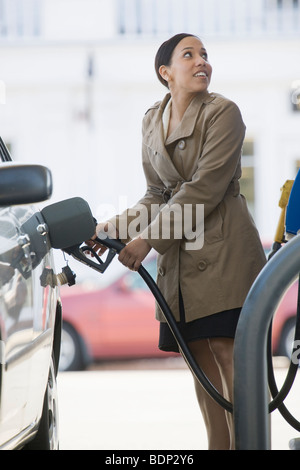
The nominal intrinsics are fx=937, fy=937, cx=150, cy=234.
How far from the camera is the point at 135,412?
21.5 feet

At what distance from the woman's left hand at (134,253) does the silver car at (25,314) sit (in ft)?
0.90

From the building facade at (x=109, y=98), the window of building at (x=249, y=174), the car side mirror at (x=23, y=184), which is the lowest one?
the window of building at (x=249, y=174)

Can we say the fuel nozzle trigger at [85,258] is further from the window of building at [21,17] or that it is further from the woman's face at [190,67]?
the window of building at [21,17]

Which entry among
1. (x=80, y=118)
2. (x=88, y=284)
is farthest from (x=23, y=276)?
(x=80, y=118)

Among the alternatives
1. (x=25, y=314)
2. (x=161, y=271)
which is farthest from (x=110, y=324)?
(x=25, y=314)

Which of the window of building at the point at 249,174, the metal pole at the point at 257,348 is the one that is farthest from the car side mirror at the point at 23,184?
the window of building at the point at 249,174

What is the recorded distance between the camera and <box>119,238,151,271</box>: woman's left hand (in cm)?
329

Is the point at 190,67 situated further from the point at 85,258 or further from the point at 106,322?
the point at 106,322

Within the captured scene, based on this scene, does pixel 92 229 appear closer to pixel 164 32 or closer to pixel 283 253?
pixel 283 253

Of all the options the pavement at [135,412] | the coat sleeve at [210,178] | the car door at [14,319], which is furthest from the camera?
the pavement at [135,412]

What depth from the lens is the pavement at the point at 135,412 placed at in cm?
525

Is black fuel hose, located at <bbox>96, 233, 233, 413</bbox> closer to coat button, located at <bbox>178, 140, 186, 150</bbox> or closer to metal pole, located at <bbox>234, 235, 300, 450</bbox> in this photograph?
coat button, located at <bbox>178, 140, 186, 150</bbox>

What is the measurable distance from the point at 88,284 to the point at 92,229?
668 cm

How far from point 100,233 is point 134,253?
6.6 inches
